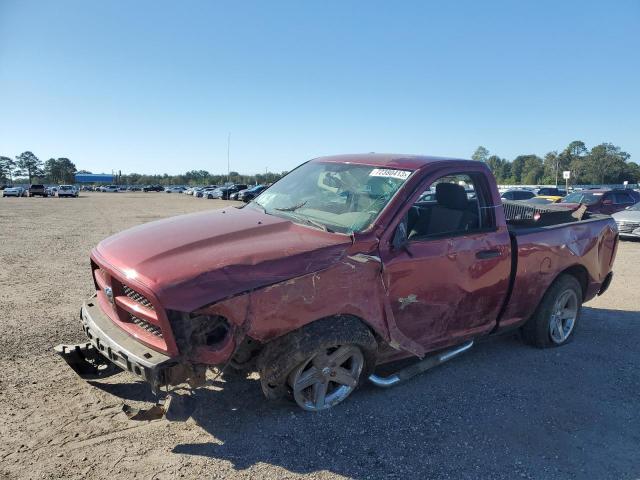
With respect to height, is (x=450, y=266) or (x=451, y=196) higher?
(x=451, y=196)

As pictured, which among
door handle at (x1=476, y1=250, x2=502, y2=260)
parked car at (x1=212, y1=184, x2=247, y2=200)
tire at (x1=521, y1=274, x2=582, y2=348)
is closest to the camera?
door handle at (x1=476, y1=250, x2=502, y2=260)

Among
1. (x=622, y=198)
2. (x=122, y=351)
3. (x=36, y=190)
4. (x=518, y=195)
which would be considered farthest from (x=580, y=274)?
(x=36, y=190)

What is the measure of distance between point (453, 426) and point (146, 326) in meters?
2.26

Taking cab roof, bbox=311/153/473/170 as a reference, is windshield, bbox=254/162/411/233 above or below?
below

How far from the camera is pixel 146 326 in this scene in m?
2.97

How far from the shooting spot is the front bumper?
2.69 meters

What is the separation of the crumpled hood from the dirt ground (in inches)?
42.4

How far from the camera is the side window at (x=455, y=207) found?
13.4ft

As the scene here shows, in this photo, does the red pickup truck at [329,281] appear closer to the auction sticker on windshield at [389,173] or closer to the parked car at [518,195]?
the auction sticker on windshield at [389,173]

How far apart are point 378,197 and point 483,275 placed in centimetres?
116

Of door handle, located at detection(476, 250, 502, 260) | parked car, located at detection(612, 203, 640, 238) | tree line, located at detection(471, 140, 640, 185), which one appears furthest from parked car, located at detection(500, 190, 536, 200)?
tree line, located at detection(471, 140, 640, 185)

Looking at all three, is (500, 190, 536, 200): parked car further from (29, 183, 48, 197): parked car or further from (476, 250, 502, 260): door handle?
(29, 183, 48, 197): parked car

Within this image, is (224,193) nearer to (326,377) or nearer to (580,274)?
(580,274)

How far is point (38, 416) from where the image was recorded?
3.25 metres
